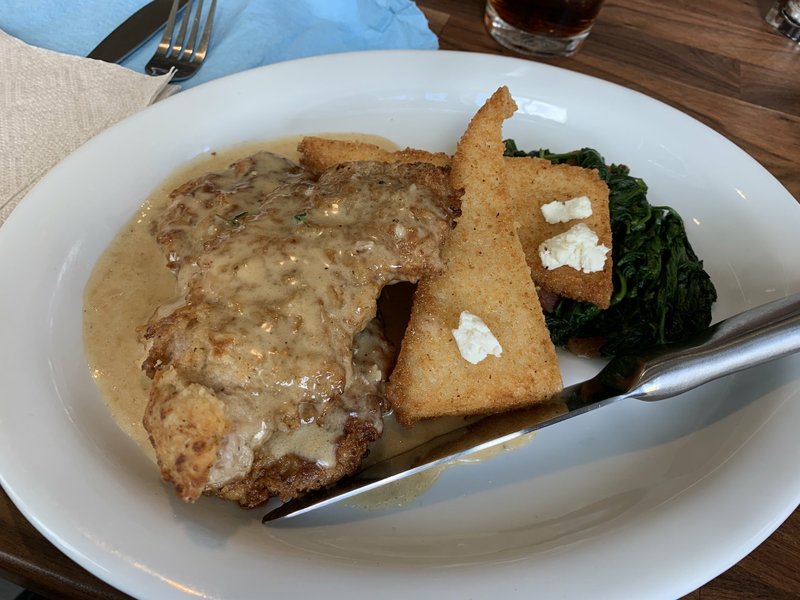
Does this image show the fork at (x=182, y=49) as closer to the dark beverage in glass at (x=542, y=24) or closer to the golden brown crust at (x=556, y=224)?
the dark beverage in glass at (x=542, y=24)

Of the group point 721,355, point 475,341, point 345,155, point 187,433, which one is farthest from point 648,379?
point 345,155

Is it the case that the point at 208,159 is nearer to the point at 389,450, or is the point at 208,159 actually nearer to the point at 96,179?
the point at 96,179

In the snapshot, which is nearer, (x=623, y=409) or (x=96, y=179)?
(x=623, y=409)

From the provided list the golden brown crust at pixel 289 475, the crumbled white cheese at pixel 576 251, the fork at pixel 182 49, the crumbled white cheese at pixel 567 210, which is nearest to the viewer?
the golden brown crust at pixel 289 475

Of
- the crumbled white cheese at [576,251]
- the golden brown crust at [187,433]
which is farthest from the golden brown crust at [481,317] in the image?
the golden brown crust at [187,433]

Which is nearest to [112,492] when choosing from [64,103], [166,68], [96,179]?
[96,179]

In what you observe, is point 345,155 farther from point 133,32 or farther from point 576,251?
point 133,32
